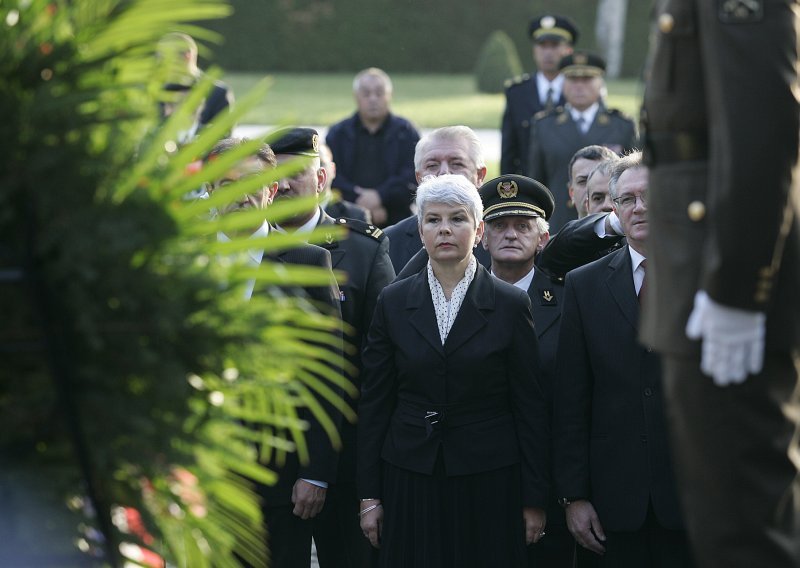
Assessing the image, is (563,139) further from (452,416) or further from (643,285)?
(452,416)

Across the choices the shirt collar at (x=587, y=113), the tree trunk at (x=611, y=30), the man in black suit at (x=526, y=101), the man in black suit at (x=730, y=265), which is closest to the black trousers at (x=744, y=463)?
the man in black suit at (x=730, y=265)

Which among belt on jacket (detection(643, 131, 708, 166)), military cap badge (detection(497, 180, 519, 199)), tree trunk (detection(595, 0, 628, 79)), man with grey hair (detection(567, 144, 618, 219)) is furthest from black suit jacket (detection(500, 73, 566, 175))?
tree trunk (detection(595, 0, 628, 79))

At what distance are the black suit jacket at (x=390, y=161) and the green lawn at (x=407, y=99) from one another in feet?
33.4

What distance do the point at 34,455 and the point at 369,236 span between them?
10.8 feet

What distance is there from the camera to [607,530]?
435 centimetres

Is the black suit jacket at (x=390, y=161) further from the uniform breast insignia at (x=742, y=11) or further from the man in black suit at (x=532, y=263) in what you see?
the uniform breast insignia at (x=742, y=11)

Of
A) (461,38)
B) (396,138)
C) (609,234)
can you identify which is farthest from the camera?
(461,38)

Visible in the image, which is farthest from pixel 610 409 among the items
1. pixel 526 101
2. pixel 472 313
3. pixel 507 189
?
pixel 526 101

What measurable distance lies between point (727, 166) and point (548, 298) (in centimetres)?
257

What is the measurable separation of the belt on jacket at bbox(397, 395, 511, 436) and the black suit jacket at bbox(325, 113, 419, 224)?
5809 mm

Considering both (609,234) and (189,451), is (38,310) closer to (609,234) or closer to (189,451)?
(189,451)

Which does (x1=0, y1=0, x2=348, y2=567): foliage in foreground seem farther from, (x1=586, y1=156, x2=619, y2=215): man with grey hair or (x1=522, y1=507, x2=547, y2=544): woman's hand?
(x1=586, y1=156, x2=619, y2=215): man with grey hair

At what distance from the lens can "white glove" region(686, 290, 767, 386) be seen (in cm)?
246

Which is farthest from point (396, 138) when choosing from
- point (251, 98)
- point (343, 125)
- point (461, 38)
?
point (461, 38)
